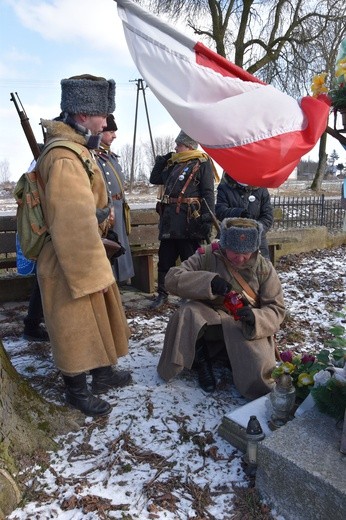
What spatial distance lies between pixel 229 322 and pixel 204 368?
437 millimetres

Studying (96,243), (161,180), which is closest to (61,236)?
(96,243)

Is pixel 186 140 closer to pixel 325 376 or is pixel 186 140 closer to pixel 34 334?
pixel 34 334

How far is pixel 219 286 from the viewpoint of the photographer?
3.00 m

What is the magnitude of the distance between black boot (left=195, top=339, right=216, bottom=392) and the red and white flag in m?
1.39

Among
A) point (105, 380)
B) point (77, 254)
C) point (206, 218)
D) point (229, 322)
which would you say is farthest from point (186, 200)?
point (77, 254)

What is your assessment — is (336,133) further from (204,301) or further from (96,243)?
(204,301)

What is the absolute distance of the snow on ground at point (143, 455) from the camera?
2.11 meters

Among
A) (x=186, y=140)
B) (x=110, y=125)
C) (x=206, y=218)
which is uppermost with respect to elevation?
(x=110, y=125)

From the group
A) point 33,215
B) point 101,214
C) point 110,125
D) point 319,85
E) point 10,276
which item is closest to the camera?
point 319,85

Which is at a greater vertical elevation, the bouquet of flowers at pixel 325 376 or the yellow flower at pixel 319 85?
the yellow flower at pixel 319 85

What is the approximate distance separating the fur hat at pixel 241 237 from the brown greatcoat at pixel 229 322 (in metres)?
0.19

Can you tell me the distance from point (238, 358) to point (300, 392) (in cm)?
47

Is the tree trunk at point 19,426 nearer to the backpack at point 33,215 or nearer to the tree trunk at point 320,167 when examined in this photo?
the backpack at point 33,215

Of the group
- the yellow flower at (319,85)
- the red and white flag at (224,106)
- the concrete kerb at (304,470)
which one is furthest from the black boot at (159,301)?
the yellow flower at (319,85)
